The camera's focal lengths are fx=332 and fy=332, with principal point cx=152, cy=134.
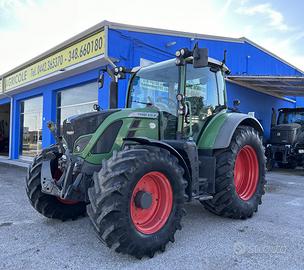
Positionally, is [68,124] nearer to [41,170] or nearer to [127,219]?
[41,170]

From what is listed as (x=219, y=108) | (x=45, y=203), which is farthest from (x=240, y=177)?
(x=45, y=203)

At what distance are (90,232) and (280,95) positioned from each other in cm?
1447

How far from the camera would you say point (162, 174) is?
3736 millimetres

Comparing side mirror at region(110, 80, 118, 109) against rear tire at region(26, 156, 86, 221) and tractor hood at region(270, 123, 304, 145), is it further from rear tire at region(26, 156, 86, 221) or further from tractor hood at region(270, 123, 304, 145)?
tractor hood at region(270, 123, 304, 145)

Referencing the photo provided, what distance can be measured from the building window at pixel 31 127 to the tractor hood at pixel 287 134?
9894 millimetres

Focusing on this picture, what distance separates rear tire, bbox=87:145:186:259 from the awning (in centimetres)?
917

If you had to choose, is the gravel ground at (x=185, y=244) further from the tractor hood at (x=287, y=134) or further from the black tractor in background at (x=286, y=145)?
the tractor hood at (x=287, y=134)

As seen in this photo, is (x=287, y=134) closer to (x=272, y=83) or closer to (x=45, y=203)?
(x=272, y=83)

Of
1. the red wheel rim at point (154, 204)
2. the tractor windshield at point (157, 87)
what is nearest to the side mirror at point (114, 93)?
the tractor windshield at point (157, 87)

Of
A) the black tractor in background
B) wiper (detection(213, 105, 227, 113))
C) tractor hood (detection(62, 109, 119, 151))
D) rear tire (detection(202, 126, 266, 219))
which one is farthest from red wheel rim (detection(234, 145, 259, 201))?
the black tractor in background

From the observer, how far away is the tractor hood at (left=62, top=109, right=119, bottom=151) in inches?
163

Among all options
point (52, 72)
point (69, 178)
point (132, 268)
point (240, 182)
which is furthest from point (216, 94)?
point (52, 72)

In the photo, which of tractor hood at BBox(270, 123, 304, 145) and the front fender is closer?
the front fender

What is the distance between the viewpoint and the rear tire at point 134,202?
3.25 metres
